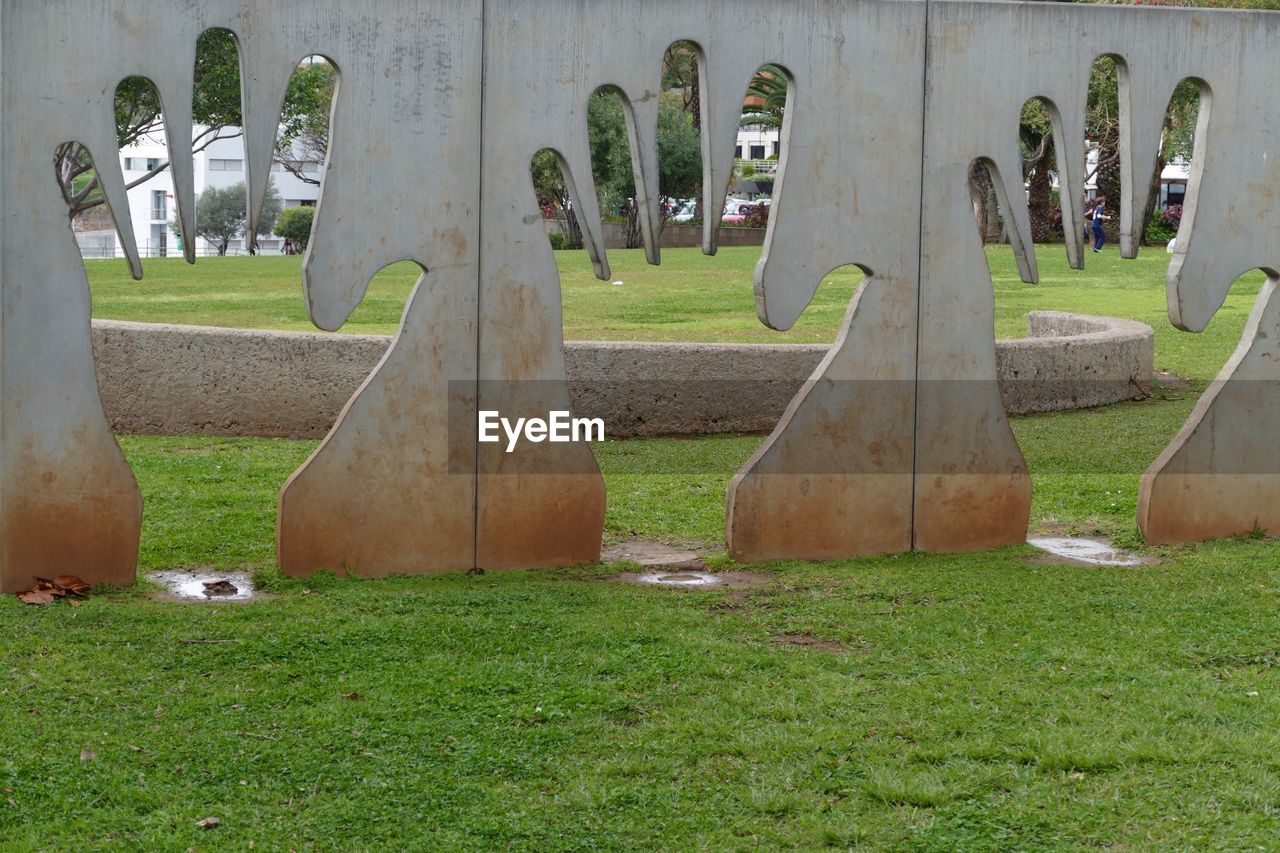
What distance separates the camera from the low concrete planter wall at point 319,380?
10.0m

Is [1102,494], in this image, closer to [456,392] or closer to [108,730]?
[456,392]

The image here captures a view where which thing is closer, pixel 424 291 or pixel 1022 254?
pixel 424 291

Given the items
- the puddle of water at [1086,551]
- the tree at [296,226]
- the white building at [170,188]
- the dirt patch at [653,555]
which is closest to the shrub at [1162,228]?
the tree at [296,226]

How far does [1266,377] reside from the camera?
7082mm

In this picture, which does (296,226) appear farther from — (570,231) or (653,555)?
(653,555)

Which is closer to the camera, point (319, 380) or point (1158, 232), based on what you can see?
point (319, 380)

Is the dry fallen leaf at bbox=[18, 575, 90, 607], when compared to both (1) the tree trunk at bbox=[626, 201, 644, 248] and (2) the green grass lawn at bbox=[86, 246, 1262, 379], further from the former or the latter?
(1) the tree trunk at bbox=[626, 201, 644, 248]

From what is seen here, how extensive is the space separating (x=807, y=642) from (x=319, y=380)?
17.4ft

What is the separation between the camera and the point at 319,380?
10.1 meters

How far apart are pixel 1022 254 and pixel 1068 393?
500 cm

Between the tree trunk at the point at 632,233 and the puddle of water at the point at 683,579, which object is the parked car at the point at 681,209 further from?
the puddle of water at the point at 683,579

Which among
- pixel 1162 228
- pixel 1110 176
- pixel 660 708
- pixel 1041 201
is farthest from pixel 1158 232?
pixel 660 708

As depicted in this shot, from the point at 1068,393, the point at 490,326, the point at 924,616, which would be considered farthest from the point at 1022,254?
the point at 1068,393

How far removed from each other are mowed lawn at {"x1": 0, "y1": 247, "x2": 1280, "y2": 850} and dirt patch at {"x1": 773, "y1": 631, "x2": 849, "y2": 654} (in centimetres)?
2
